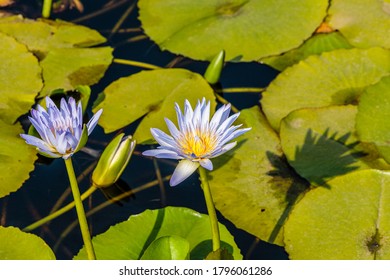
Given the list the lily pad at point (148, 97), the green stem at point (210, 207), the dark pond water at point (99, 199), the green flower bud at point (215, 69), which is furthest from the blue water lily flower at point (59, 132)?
the green flower bud at point (215, 69)

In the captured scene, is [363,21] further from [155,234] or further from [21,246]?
[21,246]

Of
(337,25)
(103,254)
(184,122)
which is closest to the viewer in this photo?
(184,122)

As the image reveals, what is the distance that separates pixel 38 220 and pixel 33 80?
707 millimetres

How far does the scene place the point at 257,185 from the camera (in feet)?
8.45

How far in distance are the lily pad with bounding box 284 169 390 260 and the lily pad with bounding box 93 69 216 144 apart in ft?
2.29

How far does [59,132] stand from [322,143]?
3.53ft

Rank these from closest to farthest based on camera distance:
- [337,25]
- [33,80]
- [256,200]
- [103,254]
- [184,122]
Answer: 1. [184,122]
2. [103,254]
3. [256,200]
4. [33,80]
5. [337,25]

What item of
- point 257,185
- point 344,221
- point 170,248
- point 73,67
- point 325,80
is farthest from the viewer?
point 73,67

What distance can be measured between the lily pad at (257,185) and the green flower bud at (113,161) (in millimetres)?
374

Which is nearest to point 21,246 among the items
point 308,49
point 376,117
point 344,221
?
point 344,221

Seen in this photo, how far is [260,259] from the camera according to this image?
2455mm

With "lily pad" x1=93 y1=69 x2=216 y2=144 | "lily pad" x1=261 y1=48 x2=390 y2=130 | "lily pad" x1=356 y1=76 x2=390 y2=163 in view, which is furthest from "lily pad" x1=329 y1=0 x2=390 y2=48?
"lily pad" x1=93 y1=69 x2=216 y2=144

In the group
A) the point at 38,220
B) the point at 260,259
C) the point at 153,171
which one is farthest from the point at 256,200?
the point at 38,220

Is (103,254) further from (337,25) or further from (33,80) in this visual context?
(337,25)
